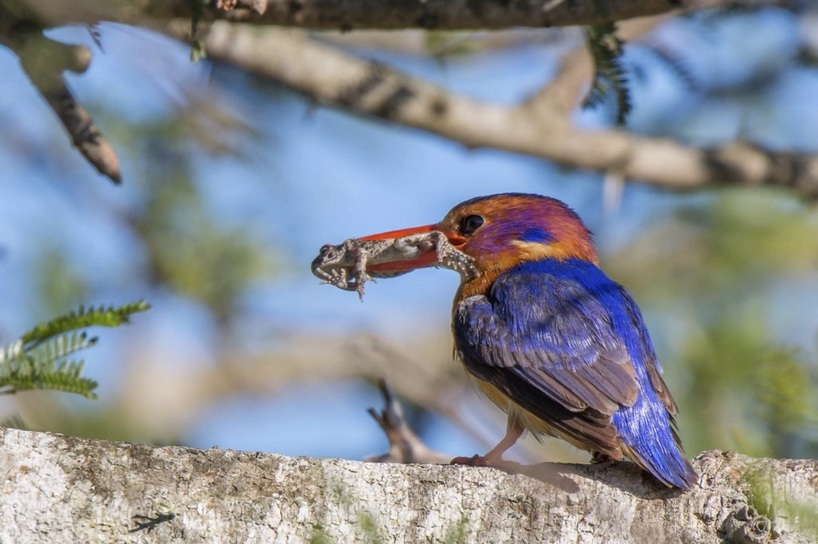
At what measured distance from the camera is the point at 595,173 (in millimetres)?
5516

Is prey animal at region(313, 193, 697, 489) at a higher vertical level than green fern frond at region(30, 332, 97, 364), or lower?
higher

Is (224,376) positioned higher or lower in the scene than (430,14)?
higher

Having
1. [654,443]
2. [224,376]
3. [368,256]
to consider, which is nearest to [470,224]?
[368,256]

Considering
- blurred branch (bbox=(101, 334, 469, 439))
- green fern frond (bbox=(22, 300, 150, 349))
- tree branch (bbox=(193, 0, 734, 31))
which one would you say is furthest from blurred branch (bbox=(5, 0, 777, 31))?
blurred branch (bbox=(101, 334, 469, 439))

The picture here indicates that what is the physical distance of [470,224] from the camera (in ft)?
15.8

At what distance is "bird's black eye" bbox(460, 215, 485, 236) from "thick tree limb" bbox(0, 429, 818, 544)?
1853mm

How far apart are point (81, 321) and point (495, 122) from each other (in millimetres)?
2433

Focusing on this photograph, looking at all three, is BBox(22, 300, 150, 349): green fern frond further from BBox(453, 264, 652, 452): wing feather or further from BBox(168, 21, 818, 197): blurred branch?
BBox(168, 21, 818, 197): blurred branch

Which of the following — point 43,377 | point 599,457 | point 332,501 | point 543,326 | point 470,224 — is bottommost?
point 332,501

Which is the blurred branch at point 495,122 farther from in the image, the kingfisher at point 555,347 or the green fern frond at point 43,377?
the green fern frond at point 43,377

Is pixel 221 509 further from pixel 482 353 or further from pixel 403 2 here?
pixel 403 2

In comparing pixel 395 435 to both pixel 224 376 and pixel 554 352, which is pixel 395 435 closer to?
pixel 554 352

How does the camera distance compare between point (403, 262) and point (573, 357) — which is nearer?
point (573, 357)

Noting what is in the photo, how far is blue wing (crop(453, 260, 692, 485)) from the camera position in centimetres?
365
